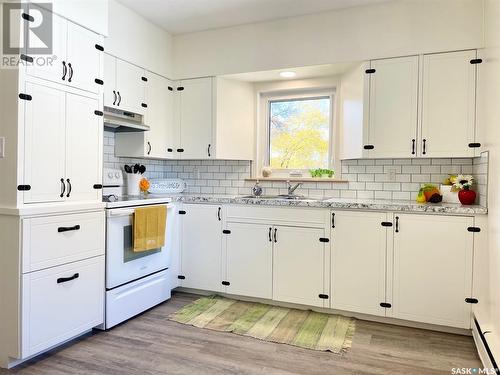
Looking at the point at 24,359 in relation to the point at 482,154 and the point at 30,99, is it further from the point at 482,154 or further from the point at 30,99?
the point at 482,154

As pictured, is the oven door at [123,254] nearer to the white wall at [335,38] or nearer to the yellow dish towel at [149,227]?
the yellow dish towel at [149,227]

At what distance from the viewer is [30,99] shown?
2326 millimetres

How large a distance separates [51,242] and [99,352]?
824 mm

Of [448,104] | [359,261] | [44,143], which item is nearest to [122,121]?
[44,143]

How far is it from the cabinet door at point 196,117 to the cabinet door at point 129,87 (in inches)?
21.0

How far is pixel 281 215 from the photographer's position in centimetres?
340

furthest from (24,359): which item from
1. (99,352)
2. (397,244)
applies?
(397,244)

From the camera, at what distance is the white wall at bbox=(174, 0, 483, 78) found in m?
3.08

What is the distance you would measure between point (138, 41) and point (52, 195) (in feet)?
6.09

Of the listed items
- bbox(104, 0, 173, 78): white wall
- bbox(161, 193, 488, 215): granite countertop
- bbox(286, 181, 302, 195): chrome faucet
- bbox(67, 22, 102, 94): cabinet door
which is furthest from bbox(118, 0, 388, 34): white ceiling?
bbox(161, 193, 488, 215): granite countertop

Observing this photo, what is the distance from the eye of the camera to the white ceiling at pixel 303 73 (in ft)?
11.7

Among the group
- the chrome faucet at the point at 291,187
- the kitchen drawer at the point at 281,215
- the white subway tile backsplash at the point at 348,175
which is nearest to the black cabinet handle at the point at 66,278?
the white subway tile backsplash at the point at 348,175

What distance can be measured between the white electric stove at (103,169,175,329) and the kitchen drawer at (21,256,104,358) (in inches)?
4.2

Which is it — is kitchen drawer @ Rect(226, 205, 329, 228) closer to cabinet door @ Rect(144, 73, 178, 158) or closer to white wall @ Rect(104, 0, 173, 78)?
cabinet door @ Rect(144, 73, 178, 158)
